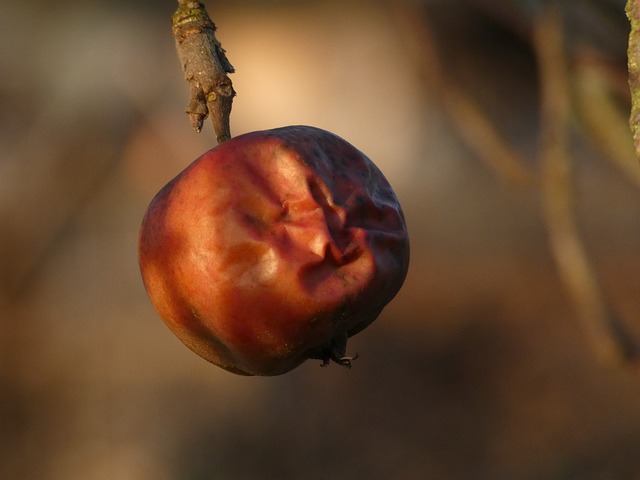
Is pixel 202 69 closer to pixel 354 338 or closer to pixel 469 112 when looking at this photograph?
pixel 469 112

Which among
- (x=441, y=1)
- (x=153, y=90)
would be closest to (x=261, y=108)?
(x=153, y=90)

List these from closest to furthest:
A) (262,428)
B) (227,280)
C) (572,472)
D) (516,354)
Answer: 1. (227,280)
2. (572,472)
3. (262,428)
4. (516,354)

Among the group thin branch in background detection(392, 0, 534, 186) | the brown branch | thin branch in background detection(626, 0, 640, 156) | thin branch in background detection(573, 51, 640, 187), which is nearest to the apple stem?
the brown branch

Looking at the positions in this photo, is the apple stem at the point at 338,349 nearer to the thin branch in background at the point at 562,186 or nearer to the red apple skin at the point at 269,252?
the red apple skin at the point at 269,252

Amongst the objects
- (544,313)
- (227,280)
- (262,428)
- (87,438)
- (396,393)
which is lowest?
(87,438)

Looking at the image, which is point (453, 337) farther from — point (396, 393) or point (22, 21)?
point (22, 21)

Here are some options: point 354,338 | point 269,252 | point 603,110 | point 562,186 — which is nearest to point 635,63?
point 269,252

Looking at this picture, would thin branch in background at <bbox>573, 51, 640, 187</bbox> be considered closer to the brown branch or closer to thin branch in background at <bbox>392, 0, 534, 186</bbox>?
thin branch in background at <bbox>392, 0, 534, 186</bbox>

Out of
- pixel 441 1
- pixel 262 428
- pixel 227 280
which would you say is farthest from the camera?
pixel 441 1
